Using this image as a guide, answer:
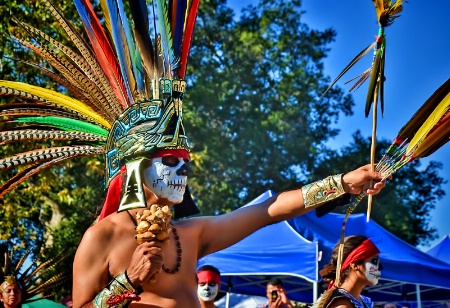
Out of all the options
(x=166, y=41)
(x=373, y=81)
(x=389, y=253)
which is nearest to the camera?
(x=373, y=81)

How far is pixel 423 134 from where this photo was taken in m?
3.30

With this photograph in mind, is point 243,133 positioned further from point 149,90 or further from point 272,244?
point 149,90

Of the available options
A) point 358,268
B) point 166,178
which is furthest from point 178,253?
point 358,268

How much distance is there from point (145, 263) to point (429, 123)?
129 centimetres

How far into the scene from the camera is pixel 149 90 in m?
3.77

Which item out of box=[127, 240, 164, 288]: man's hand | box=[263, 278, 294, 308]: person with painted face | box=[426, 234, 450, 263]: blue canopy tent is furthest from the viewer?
box=[426, 234, 450, 263]: blue canopy tent

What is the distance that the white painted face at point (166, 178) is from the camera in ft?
11.6

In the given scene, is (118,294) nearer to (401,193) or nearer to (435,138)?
(435,138)

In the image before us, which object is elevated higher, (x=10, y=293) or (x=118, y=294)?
(x=10, y=293)

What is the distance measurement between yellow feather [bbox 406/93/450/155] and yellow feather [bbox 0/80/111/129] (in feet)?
4.75

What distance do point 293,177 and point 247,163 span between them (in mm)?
1495

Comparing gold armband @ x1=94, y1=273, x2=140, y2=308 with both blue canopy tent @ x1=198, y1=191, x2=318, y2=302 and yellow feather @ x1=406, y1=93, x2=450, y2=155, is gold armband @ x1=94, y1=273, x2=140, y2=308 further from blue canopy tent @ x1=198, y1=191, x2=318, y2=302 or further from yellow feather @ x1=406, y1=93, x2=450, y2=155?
blue canopy tent @ x1=198, y1=191, x2=318, y2=302

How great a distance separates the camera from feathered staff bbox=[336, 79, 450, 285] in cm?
328

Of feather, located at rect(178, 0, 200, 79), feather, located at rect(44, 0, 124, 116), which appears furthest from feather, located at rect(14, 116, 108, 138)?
feather, located at rect(178, 0, 200, 79)
